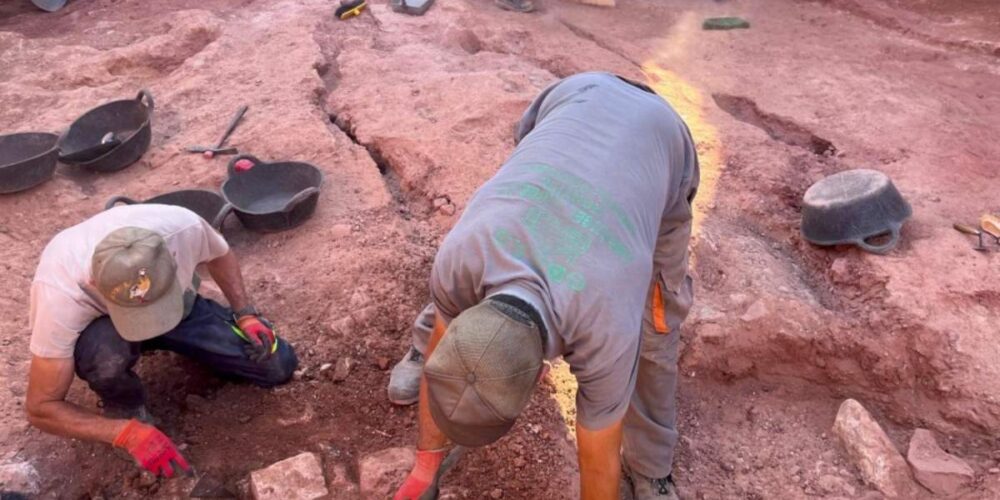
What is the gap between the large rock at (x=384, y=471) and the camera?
2.73 meters

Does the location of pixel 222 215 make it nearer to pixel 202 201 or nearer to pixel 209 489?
pixel 202 201

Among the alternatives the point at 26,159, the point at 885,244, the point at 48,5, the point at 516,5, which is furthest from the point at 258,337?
the point at 48,5

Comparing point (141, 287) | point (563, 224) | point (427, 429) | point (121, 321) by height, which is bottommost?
point (427, 429)

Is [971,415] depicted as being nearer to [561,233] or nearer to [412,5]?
[561,233]

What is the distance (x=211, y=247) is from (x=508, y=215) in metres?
1.51

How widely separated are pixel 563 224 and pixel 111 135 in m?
3.54

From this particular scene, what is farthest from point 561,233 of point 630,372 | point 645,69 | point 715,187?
point 645,69

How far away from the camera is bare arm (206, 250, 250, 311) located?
3.02m

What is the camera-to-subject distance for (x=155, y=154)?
14.6ft

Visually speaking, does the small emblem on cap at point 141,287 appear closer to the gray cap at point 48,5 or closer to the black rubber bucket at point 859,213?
the black rubber bucket at point 859,213

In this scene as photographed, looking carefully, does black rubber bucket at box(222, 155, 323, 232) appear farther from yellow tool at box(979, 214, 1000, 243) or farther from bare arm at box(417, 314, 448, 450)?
yellow tool at box(979, 214, 1000, 243)

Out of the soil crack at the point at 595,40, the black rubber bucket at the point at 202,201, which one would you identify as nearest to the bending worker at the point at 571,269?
the black rubber bucket at the point at 202,201

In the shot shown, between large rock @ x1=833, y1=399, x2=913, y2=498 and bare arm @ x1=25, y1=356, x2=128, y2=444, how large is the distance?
105 inches

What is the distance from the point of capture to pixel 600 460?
205cm
